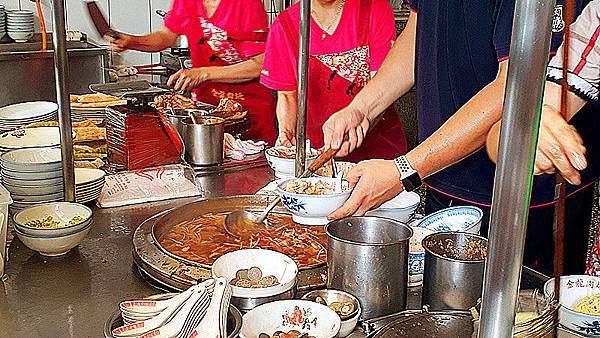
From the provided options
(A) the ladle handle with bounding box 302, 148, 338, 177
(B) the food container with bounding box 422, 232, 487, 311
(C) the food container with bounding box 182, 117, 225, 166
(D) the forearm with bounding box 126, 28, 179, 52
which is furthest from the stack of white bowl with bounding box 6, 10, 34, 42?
(B) the food container with bounding box 422, 232, 487, 311

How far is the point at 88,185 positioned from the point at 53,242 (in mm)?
384

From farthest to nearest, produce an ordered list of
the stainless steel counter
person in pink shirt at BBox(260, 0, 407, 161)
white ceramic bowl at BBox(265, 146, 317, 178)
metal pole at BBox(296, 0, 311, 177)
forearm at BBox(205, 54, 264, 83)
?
forearm at BBox(205, 54, 264, 83) < person in pink shirt at BBox(260, 0, 407, 161) < white ceramic bowl at BBox(265, 146, 317, 178) < metal pole at BBox(296, 0, 311, 177) < the stainless steel counter

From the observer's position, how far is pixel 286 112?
293 cm

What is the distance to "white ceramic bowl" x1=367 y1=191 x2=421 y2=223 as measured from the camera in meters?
1.76

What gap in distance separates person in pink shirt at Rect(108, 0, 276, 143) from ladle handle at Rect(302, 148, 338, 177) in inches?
54.6

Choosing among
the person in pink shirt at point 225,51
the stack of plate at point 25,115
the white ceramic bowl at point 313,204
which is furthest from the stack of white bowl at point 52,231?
the person in pink shirt at point 225,51

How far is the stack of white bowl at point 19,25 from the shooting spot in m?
4.55

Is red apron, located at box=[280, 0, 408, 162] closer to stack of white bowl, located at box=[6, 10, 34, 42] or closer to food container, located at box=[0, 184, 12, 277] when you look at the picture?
food container, located at box=[0, 184, 12, 277]

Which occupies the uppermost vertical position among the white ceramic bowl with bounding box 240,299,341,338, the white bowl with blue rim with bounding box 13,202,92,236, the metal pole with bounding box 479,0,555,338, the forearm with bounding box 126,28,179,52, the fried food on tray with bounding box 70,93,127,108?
the metal pole with bounding box 479,0,555,338

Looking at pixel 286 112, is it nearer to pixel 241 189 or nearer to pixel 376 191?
pixel 241 189

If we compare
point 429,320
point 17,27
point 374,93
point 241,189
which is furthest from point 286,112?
point 17,27

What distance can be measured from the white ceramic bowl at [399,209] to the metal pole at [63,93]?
31.8 inches

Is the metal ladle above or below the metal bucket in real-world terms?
below

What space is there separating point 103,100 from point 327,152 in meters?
1.39
